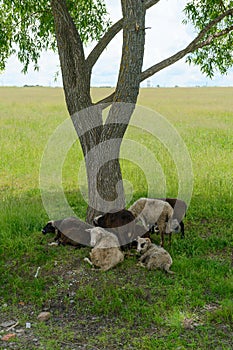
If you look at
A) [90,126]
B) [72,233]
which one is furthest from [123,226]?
[90,126]

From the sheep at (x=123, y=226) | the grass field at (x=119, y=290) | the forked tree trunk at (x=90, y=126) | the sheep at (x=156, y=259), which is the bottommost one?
the grass field at (x=119, y=290)

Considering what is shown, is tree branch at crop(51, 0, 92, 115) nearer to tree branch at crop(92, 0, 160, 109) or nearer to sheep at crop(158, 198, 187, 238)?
tree branch at crop(92, 0, 160, 109)

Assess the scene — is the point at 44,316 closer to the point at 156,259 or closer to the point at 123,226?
the point at 156,259

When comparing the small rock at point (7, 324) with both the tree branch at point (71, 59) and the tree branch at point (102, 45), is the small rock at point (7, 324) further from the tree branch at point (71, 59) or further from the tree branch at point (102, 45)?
the tree branch at point (102, 45)

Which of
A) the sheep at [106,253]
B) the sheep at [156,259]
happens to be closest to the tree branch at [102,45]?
the sheep at [106,253]

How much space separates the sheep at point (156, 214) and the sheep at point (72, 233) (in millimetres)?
974

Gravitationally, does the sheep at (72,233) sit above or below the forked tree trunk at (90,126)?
below

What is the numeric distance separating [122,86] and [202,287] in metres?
3.61

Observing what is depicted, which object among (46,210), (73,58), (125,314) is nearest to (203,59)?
(73,58)

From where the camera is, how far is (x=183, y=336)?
6.01 meters

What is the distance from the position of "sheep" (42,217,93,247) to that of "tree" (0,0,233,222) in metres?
0.76

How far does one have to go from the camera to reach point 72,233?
8.39 m

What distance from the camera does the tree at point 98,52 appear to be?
827cm

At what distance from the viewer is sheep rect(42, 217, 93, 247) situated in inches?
325
